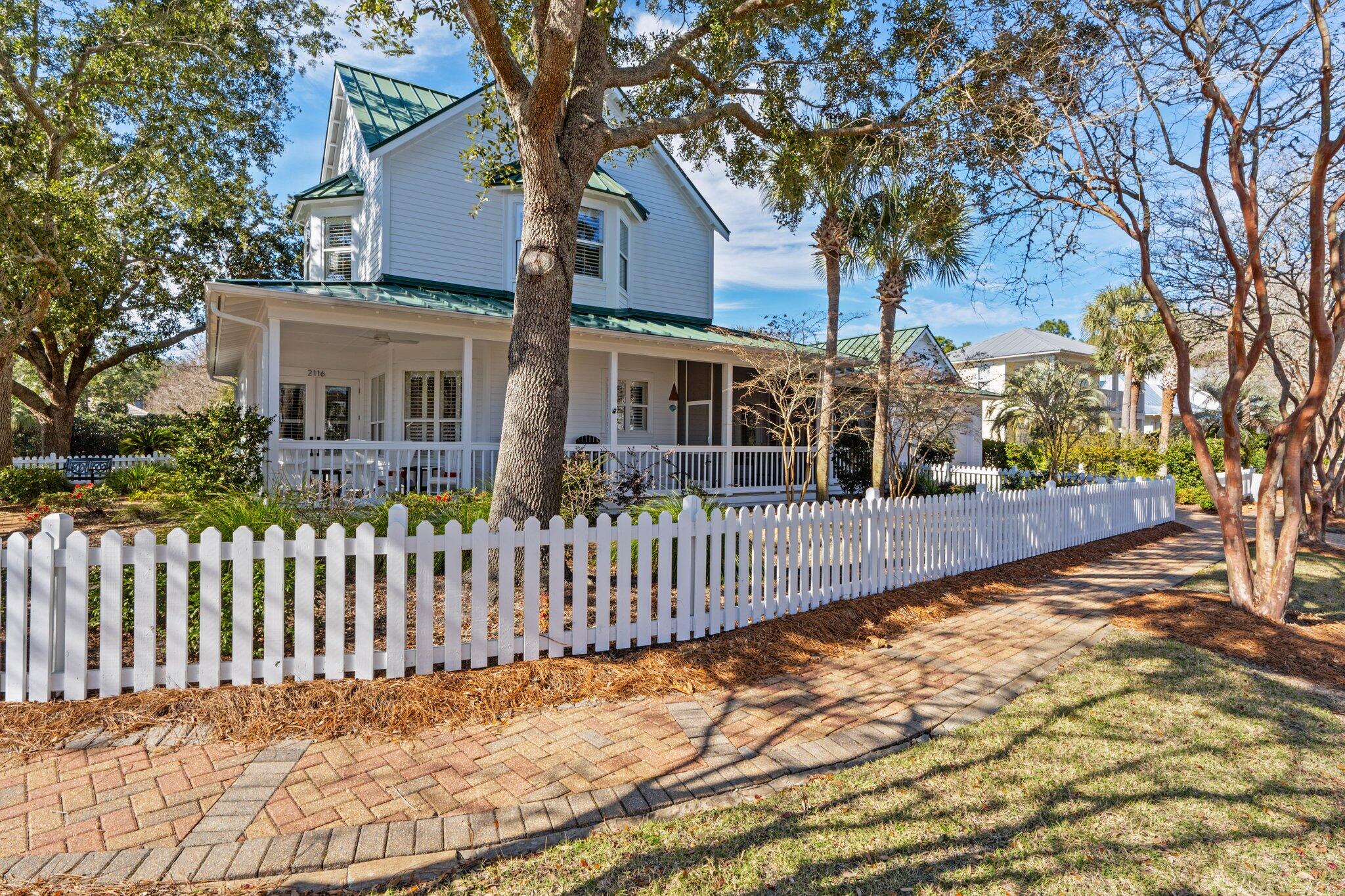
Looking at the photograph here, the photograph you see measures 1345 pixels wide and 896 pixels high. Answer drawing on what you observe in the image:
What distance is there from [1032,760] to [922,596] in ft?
11.1

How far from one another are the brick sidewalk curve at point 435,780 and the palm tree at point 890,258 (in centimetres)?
802

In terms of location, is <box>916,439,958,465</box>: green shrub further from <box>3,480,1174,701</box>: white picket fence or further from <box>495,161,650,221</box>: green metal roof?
<box>3,480,1174,701</box>: white picket fence

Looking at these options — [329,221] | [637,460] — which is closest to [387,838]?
[637,460]


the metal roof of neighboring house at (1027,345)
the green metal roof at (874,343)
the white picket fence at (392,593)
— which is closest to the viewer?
the white picket fence at (392,593)

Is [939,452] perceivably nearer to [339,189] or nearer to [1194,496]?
[1194,496]

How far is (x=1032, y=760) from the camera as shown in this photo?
11.7ft

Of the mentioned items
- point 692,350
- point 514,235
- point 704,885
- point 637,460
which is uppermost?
point 514,235

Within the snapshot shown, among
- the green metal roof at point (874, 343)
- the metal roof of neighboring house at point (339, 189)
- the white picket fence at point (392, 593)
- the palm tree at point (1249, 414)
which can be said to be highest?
the metal roof of neighboring house at point (339, 189)

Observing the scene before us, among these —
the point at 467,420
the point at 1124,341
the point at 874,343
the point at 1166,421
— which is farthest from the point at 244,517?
the point at 1166,421

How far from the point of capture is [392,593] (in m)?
4.25

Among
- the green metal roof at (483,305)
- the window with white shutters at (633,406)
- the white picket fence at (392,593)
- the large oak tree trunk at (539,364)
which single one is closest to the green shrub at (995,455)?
the green metal roof at (483,305)

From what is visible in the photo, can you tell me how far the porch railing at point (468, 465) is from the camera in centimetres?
1031

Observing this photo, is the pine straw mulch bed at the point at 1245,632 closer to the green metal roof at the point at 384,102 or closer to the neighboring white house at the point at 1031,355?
the green metal roof at the point at 384,102

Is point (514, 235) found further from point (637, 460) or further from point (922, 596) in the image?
point (922, 596)
